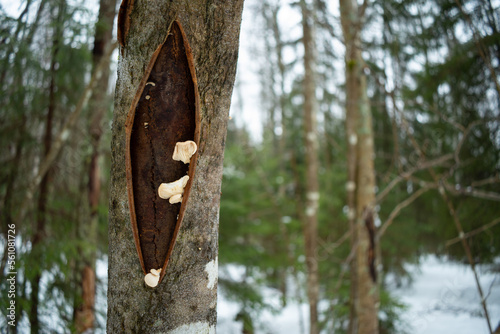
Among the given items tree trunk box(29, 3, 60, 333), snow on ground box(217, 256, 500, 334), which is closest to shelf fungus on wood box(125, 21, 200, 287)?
tree trunk box(29, 3, 60, 333)

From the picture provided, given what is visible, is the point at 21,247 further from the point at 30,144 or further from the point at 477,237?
the point at 477,237

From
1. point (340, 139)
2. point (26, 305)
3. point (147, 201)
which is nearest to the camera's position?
point (147, 201)

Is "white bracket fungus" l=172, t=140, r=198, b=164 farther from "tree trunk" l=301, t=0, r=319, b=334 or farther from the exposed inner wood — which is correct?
"tree trunk" l=301, t=0, r=319, b=334

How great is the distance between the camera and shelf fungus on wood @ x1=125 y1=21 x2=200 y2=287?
0.73 metres

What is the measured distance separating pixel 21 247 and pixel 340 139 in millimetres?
7442

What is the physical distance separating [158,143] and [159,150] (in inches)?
0.6

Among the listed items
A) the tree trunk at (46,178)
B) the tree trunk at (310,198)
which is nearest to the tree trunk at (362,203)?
the tree trunk at (310,198)

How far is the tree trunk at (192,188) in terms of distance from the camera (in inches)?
29.0

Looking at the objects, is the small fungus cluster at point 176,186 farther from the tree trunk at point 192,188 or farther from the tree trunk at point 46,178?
Result: the tree trunk at point 46,178

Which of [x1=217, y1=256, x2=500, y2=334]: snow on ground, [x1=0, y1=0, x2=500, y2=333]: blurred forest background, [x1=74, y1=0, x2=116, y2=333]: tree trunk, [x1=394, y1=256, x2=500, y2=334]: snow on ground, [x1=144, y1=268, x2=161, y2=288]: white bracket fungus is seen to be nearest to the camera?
[x1=144, y1=268, x2=161, y2=288]: white bracket fungus

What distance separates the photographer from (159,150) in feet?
2.39

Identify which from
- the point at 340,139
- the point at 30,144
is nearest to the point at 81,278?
the point at 30,144

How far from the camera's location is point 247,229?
650cm

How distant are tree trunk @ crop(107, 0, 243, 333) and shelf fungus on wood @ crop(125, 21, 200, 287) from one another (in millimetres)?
22
